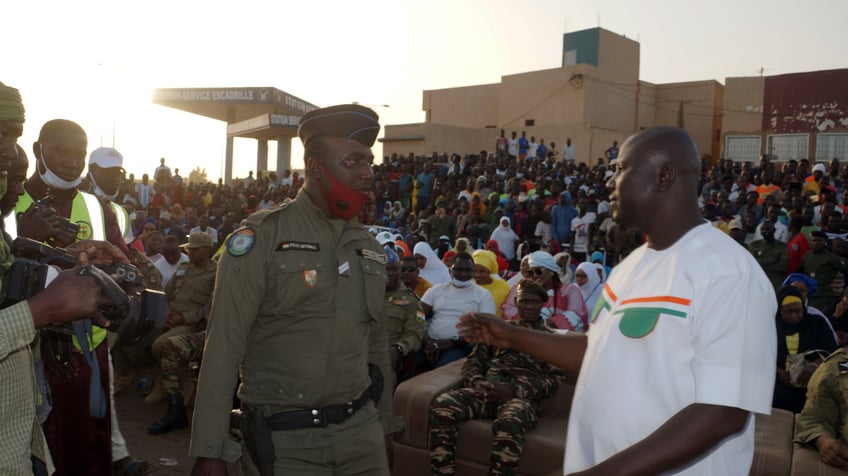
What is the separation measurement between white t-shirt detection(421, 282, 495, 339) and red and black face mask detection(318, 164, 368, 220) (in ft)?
12.5

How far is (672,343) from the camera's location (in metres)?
1.45

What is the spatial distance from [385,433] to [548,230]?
984 centimetres

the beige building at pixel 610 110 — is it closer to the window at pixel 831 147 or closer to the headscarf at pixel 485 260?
the window at pixel 831 147

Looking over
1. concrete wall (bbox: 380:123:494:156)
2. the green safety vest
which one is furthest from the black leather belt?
concrete wall (bbox: 380:123:494:156)

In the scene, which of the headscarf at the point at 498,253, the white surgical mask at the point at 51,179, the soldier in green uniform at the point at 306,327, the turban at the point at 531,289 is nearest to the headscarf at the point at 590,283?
the turban at the point at 531,289

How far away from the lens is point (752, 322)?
1402 mm

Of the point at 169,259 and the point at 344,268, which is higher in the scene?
the point at 344,268

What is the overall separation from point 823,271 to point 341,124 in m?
7.68

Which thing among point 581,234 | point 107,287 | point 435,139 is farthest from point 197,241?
point 435,139

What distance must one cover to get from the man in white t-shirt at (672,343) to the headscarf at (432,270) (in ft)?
20.4

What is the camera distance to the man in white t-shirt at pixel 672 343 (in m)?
1.39

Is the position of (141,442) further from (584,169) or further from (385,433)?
(584,169)

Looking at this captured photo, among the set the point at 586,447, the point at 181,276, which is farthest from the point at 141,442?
the point at 586,447

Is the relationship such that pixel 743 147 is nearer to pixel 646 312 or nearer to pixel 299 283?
pixel 299 283
